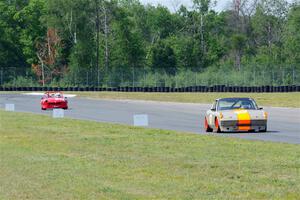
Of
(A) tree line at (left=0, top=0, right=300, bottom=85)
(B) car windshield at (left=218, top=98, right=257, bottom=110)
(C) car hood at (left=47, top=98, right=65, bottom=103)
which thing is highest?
(A) tree line at (left=0, top=0, right=300, bottom=85)

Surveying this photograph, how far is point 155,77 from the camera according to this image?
84.2 m

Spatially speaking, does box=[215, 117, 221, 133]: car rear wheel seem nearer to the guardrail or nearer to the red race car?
the red race car

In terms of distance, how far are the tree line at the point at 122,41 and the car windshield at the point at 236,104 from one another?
191 ft

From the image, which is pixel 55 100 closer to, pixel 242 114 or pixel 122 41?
pixel 242 114

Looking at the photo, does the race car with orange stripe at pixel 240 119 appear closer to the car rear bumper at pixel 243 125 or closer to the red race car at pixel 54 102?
the car rear bumper at pixel 243 125

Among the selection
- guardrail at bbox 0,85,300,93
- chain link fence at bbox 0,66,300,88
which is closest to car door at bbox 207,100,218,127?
guardrail at bbox 0,85,300,93

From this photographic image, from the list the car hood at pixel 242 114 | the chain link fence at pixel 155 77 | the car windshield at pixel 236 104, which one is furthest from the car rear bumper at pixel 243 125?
the chain link fence at pixel 155 77

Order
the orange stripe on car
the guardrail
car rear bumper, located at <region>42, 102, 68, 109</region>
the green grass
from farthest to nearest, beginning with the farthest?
the guardrail, car rear bumper, located at <region>42, 102, 68, 109</region>, the orange stripe on car, the green grass

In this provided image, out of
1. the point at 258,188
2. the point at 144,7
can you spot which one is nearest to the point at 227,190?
the point at 258,188

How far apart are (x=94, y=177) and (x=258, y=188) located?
273 centimetres

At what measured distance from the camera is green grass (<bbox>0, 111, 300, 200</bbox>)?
37.1ft

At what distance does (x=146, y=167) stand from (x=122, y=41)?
3245 inches

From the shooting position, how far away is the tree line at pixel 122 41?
90.6 meters

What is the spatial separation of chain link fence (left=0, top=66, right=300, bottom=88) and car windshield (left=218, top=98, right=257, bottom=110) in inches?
1845
